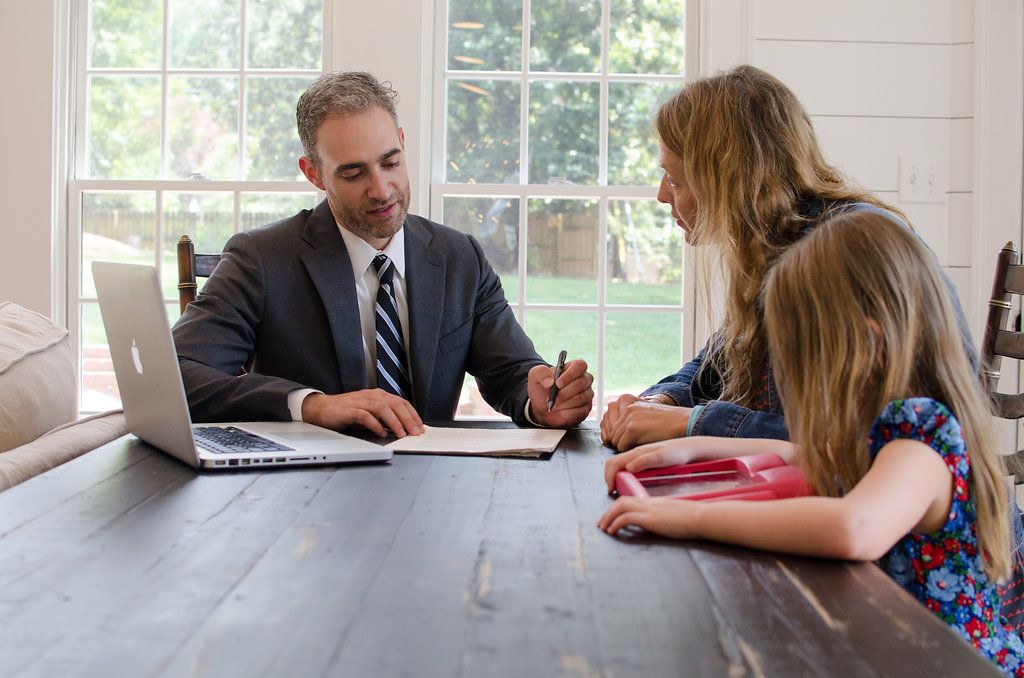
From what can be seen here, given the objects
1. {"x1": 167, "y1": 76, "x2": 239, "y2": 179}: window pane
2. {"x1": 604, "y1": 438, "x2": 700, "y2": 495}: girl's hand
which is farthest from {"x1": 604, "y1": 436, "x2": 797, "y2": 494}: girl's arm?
{"x1": 167, "y1": 76, "x2": 239, "y2": 179}: window pane

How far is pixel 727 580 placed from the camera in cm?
99

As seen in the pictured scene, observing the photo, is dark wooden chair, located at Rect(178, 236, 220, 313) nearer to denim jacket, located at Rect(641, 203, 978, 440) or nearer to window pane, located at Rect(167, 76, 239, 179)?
window pane, located at Rect(167, 76, 239, 179)

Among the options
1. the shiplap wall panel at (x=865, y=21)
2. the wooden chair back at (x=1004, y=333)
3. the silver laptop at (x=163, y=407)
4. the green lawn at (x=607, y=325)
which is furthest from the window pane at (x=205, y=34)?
the wooden chair back at (x=1004, y=333)

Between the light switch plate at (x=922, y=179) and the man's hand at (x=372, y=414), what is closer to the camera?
the man's hand at (x=372, y=414)

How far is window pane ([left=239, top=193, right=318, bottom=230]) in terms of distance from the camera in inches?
134

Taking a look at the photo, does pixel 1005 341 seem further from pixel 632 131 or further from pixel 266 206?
pixel 266 206

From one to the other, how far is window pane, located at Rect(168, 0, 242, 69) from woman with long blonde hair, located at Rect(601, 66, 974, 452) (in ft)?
6.47

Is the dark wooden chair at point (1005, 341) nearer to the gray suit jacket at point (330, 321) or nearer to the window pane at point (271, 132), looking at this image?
the gray suit jacket at point (330, 321)

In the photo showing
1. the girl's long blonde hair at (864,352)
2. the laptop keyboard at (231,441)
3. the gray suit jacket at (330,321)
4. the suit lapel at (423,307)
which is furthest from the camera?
the suit lapel at (423,307)

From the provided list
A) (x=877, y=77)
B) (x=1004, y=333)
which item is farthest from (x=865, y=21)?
(x=1004, y=333)

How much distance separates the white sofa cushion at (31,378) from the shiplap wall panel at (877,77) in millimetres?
2293

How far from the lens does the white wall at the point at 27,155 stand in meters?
3.29

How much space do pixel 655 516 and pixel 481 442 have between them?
641 millimetres

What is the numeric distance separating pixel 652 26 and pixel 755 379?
197 cm
